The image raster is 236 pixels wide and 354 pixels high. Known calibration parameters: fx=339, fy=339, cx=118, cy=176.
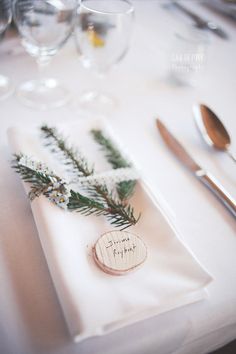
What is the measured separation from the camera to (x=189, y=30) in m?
0.89

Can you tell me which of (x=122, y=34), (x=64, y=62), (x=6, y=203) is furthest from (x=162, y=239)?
(x=64, y=62)

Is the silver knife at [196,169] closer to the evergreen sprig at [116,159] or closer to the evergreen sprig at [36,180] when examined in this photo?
the evergreen sprig at [116,159]

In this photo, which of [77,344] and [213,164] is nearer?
[77,344]

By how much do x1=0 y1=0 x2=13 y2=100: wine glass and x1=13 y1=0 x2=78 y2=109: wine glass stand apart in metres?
0.02

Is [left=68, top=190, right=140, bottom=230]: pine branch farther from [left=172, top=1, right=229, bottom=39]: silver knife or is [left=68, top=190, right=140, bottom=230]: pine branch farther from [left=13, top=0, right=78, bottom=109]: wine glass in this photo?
[left=172, top=1, right=229, bottom=39]: silver knife

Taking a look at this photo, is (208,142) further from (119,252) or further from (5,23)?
(5,23)

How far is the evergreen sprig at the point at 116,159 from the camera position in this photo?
428mm

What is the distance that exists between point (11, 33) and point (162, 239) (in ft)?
2.19

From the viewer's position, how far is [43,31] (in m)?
0.63

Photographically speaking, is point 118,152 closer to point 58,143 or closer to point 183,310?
point 58,143

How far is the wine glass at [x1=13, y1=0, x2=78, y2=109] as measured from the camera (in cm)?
59

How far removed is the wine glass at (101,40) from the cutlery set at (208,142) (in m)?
0.15

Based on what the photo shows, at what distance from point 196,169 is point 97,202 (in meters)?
0.18

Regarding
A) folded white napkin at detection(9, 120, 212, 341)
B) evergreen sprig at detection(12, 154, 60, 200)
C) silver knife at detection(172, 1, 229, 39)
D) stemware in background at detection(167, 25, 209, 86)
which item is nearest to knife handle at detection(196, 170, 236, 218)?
folded white napkin at detection(9, 120, 212, 341)
